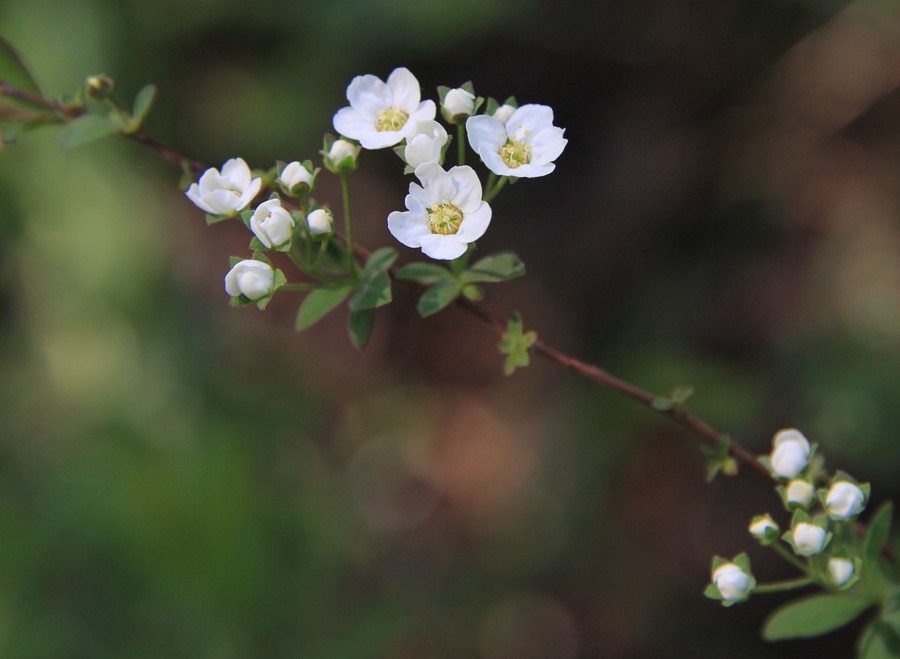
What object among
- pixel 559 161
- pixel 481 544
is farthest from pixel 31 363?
pixel 559 161

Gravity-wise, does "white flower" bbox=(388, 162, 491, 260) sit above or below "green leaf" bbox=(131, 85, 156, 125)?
below

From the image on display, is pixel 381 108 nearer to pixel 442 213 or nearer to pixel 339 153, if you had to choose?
pixel 339 153

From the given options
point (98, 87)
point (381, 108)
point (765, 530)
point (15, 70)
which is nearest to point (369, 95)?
point (381, 108)

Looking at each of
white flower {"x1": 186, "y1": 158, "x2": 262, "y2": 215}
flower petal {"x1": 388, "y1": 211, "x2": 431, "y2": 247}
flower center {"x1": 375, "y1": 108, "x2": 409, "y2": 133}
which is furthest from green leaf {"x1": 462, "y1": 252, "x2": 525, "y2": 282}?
white flower {"x1": 186, "y1": 158, "x2": 262, "y2": 215}

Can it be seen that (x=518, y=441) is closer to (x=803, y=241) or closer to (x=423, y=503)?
(x=423, y=503)

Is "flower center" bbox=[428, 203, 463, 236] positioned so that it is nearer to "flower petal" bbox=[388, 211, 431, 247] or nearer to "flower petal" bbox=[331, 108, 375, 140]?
"flower petal" bbox=[388, 211, 431, 247]

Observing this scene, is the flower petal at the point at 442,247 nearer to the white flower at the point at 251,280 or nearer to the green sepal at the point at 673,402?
the white flower at the point at 251,280
